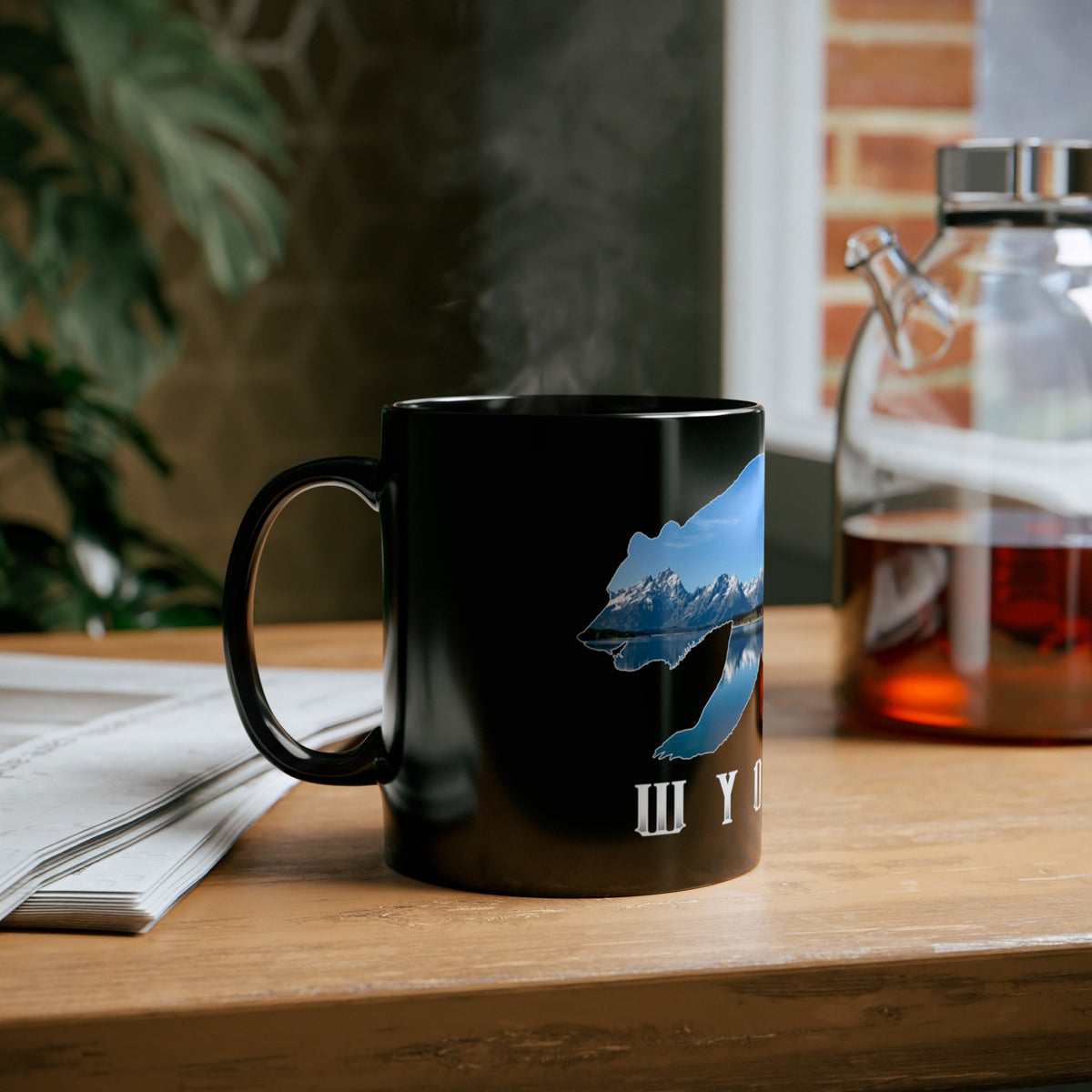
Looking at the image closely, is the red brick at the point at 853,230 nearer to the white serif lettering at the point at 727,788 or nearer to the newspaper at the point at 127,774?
the newspaper at the point at 127,774

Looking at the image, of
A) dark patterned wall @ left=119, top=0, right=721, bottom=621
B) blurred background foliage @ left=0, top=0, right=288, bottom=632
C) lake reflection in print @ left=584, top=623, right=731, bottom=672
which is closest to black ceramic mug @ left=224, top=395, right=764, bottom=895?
lake reflection in print @ left=584, top=623, right=731, bottom=672

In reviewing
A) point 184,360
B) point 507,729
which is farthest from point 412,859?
point 184,360

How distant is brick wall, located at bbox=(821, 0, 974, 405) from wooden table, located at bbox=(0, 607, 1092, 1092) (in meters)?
1.18

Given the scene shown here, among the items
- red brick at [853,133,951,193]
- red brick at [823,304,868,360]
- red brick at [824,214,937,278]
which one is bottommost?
red brick at [823,304,868,360]

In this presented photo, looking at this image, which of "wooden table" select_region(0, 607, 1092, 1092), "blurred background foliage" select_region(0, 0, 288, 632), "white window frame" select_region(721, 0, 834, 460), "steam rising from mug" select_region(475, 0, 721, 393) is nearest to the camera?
"wooden table" select_region(0, 607, 1092, 1092)

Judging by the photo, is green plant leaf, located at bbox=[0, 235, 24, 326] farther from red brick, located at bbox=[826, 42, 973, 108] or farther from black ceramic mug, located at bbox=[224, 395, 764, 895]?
black ceramic mug, located at bbox=[224, 395, 764, 895]

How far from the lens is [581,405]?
19.8 inches

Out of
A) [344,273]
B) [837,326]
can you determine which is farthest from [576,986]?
[344,273]

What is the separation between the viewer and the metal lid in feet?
1.93

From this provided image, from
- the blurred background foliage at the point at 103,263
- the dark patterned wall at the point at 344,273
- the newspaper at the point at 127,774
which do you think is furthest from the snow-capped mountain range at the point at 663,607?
the dark patterned wall at the point at 344,273

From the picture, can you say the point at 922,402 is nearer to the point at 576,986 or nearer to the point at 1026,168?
the point at 1026,168

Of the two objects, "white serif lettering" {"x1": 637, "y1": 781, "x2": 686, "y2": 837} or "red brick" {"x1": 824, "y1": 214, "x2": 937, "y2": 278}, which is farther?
"red brick" {"x1": 824, "y1": 214, "x2": 937, "y2": 278}

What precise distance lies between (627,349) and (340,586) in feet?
3.60

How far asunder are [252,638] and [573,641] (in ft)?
0.37
